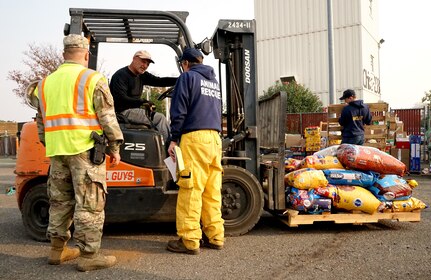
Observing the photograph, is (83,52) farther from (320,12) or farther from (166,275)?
(320,12)

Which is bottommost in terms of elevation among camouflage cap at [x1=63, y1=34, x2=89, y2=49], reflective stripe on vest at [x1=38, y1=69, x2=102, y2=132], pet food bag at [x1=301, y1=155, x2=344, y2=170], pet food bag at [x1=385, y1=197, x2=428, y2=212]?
pet food bag at [x1=385, y1=197, x2=428, y2=212]

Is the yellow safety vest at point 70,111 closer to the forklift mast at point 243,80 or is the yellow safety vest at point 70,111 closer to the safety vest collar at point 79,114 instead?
the safety vest collar at point 79,114

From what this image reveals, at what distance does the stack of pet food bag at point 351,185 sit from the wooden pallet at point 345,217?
6 cm

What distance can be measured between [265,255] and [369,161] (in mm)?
1978

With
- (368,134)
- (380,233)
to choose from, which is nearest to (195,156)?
(380,233)

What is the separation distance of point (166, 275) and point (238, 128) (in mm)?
2322

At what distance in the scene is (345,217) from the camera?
16.9 ft

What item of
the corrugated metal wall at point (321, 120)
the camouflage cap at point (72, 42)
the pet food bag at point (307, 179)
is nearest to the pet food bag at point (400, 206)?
the pet food bag at point (307, 179)

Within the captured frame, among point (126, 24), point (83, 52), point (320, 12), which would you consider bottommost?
point (83, 52)

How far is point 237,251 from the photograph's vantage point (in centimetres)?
443

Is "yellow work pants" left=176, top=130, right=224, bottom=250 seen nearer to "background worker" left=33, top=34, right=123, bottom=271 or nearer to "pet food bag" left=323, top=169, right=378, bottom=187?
"background worker" left=33, top=34, right=123, bottom=271

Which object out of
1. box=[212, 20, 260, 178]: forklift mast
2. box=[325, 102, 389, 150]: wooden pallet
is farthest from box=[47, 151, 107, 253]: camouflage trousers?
box=[325, 102, 389, 150]: wooden pallet

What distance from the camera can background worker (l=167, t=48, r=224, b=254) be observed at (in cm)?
429

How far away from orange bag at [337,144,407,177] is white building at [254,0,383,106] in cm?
2253
